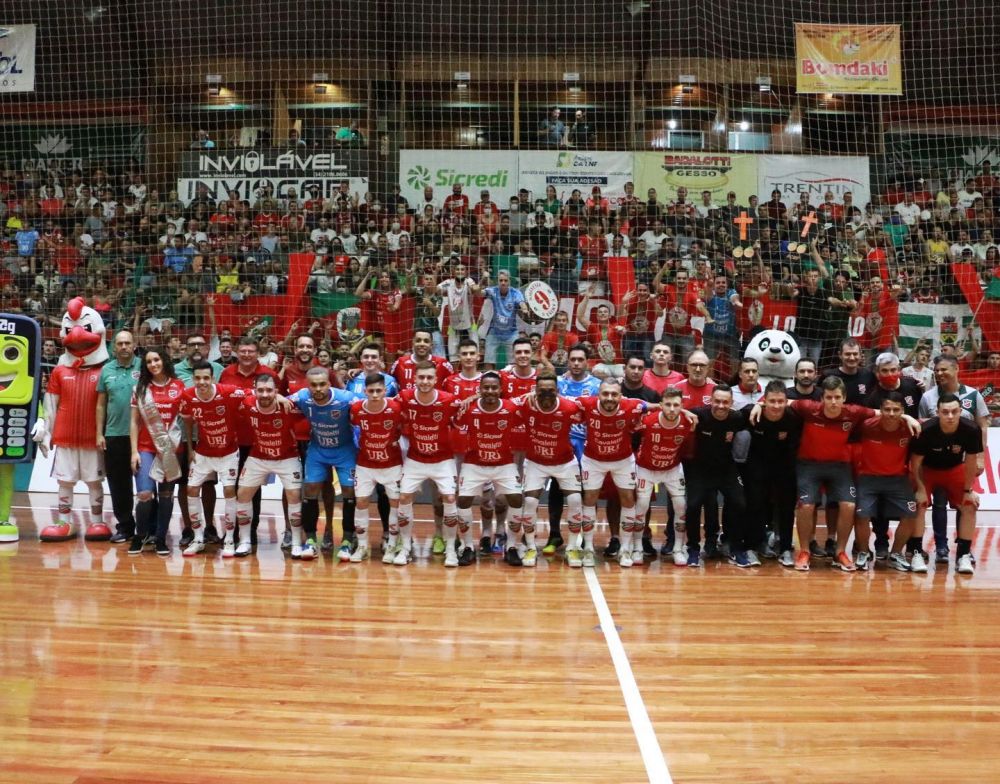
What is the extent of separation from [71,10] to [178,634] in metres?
15.3

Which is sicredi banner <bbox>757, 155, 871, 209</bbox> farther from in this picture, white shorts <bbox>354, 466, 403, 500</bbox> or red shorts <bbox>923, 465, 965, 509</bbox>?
white shorts <bbox>354, 466, 403, 500</bbox>

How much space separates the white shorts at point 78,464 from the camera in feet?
26.4

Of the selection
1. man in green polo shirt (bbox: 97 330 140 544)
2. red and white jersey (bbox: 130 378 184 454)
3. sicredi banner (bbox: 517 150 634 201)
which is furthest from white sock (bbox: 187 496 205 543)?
sicredi banner (bbox: 517 150 634 201)

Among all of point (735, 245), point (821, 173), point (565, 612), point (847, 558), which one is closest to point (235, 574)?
point (565, 612)

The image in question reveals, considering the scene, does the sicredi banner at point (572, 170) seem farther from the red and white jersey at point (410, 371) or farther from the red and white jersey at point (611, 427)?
the red and white jersey at point (611, 427)

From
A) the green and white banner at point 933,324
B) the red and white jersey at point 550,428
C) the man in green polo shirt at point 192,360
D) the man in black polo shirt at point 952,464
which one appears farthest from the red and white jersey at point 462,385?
the green and white banner at point 933,324

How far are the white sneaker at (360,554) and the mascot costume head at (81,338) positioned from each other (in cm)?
274

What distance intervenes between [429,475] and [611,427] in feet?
4.62

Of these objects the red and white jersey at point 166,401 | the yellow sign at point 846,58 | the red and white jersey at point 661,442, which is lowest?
the red and white jersey at point 661,442

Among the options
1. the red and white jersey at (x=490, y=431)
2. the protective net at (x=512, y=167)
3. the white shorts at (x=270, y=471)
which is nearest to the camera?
the red and white jersey at (x=490, y=431)

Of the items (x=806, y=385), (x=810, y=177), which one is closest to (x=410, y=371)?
(x=806, y=385)

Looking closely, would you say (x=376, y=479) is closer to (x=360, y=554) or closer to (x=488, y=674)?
(x=360, y=554)

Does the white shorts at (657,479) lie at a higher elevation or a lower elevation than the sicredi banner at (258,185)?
lower

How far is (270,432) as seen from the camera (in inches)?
291
